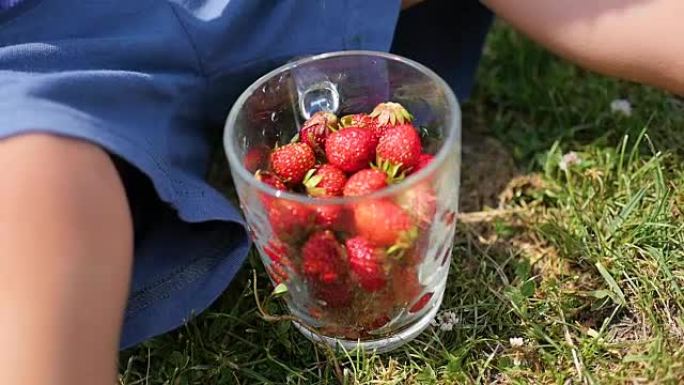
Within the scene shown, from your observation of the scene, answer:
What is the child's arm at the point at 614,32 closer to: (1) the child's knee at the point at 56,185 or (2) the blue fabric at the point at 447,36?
(2) the blue fabric at the point at 447,36

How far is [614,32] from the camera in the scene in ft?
3.68

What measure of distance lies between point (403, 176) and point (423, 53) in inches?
15.2

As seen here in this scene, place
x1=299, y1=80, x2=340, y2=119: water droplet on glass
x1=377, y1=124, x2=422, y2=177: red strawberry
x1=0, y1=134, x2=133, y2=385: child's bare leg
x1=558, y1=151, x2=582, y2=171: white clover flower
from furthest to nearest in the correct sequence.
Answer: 1. x1=558, y1=151, x2=582, y2=171: white clover flower
2. x1=299, y1=80, x2=340, y2=119: water droplet on glass
3. x1=377, y1=124, x2=422, y2=177: red strawberry
4. x1=0, y1=134, x2=133, y2=385: child's bare leg

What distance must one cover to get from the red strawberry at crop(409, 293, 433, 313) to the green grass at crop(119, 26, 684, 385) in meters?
0.05

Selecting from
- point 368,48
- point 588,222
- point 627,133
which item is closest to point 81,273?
point 368,48

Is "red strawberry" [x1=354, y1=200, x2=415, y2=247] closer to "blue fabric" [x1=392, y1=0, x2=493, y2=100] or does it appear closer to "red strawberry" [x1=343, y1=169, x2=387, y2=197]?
"red strawberry" [x1=343, y1=169, x2=387, y2=197]

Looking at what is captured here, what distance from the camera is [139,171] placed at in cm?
102

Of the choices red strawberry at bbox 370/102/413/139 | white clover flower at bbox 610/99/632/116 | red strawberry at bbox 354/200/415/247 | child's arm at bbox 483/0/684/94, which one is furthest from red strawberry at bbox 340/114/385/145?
white clover flower at bbox 610/99/632/116

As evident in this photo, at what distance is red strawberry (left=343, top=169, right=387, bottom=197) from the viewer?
0.94 metres

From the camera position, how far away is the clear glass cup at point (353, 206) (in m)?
0.92

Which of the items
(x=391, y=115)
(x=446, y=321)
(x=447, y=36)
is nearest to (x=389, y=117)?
(x=391, y=115)

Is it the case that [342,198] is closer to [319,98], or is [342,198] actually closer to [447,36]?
[319,98]

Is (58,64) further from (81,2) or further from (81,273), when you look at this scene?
(81,273)

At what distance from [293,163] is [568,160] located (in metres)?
0.39
